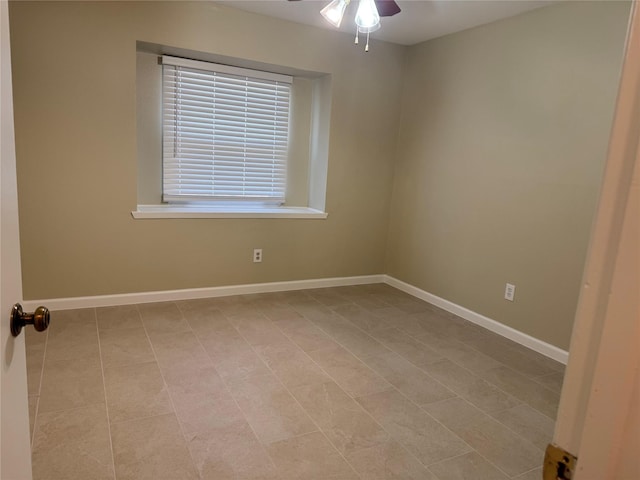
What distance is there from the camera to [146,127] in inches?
143

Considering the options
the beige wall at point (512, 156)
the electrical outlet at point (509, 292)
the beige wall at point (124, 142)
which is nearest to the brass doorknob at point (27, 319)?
the beige wall at point (124, 142)

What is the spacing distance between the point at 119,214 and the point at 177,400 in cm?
173

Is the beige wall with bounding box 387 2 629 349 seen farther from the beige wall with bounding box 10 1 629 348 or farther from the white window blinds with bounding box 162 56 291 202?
the white window blinds with bounding box 162 56 291 202

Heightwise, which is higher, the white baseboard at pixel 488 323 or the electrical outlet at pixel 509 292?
the electrical outlet at pixel 509 292

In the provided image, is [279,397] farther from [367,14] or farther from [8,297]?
[367,14]

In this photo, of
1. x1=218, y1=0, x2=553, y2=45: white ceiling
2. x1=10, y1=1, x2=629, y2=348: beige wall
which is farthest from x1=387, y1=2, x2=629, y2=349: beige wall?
x1=218, y1=0, x2=553, y2=45: white ceiling

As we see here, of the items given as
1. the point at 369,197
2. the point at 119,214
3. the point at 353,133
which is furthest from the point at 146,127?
the point at 369,197

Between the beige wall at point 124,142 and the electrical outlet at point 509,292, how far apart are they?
1.68m

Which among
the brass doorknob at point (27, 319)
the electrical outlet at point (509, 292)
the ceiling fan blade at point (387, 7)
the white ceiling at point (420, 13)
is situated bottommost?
the electrical outlet at point (509, 292)

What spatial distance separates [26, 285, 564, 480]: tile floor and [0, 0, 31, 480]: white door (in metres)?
0.98

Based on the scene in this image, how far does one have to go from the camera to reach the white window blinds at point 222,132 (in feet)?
12.1

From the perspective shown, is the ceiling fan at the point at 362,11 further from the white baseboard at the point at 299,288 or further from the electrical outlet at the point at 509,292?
the white baseboard at the point at 299,288

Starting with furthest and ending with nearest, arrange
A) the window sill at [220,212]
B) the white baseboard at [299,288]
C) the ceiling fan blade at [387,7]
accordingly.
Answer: the window sill at [220,212] < the white baseboard at [299,288] < the ceiling fan blade at [387,7]

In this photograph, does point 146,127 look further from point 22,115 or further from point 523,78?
point 523,78
